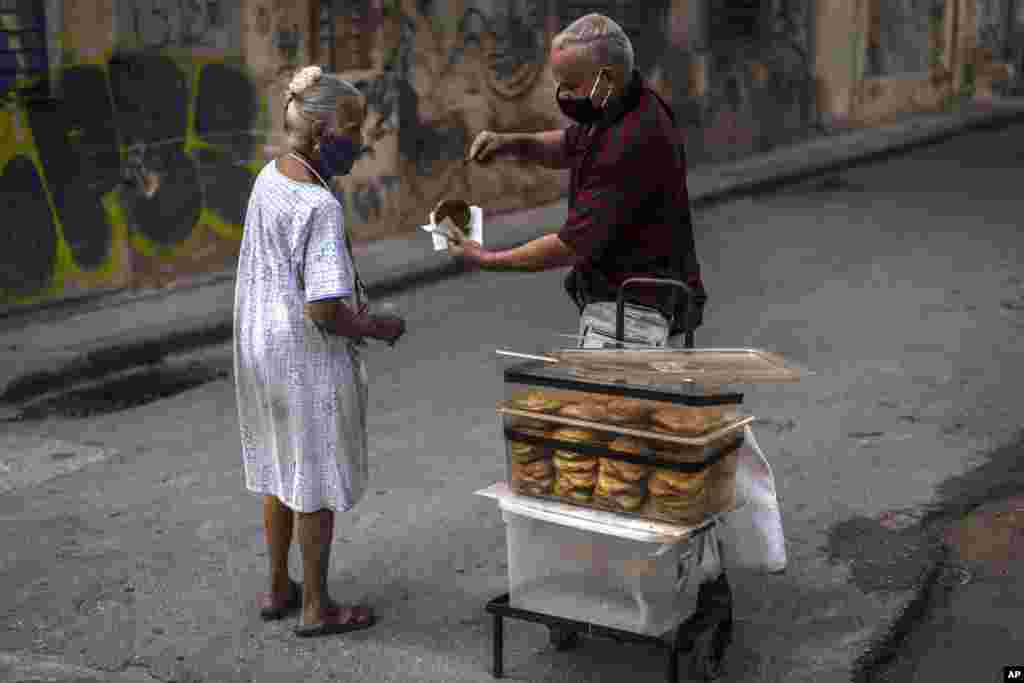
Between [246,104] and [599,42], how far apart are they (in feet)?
22.3

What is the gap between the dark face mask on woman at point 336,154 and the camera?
13.7 feet

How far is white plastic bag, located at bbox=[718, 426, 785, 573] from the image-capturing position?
4.20 m

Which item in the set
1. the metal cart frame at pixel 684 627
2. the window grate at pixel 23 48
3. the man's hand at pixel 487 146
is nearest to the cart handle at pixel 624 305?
the metal cart frame at pixel 684 627

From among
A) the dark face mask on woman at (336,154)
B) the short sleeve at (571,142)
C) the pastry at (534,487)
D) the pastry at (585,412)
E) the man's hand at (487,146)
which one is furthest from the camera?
the man's hand at (487,146)

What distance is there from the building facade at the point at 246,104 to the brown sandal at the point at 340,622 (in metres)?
5.06

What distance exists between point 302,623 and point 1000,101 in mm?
22593

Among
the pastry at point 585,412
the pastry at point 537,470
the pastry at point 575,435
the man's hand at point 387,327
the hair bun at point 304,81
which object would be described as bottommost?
the pastry at point 537,470

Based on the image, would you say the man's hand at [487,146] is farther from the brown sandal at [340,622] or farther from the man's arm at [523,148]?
the brown sandal at [340,622]

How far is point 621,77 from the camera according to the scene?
416 cm

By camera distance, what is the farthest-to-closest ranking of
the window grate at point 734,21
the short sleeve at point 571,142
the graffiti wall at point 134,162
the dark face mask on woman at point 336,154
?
1. the window grate at point 734,21
2. the graffiti wall at point 134,162
3. the short sleeve at point 571,142
4. the dark face mask on woman at point 336,154

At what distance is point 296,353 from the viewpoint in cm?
420

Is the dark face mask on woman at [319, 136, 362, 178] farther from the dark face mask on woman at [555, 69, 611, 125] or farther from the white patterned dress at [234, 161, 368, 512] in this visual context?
the dark face mask on woman at [555, 69, 611, 125]

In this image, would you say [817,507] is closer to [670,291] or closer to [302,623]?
[670,291]

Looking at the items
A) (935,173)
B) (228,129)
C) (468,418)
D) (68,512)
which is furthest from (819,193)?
(68,512)
